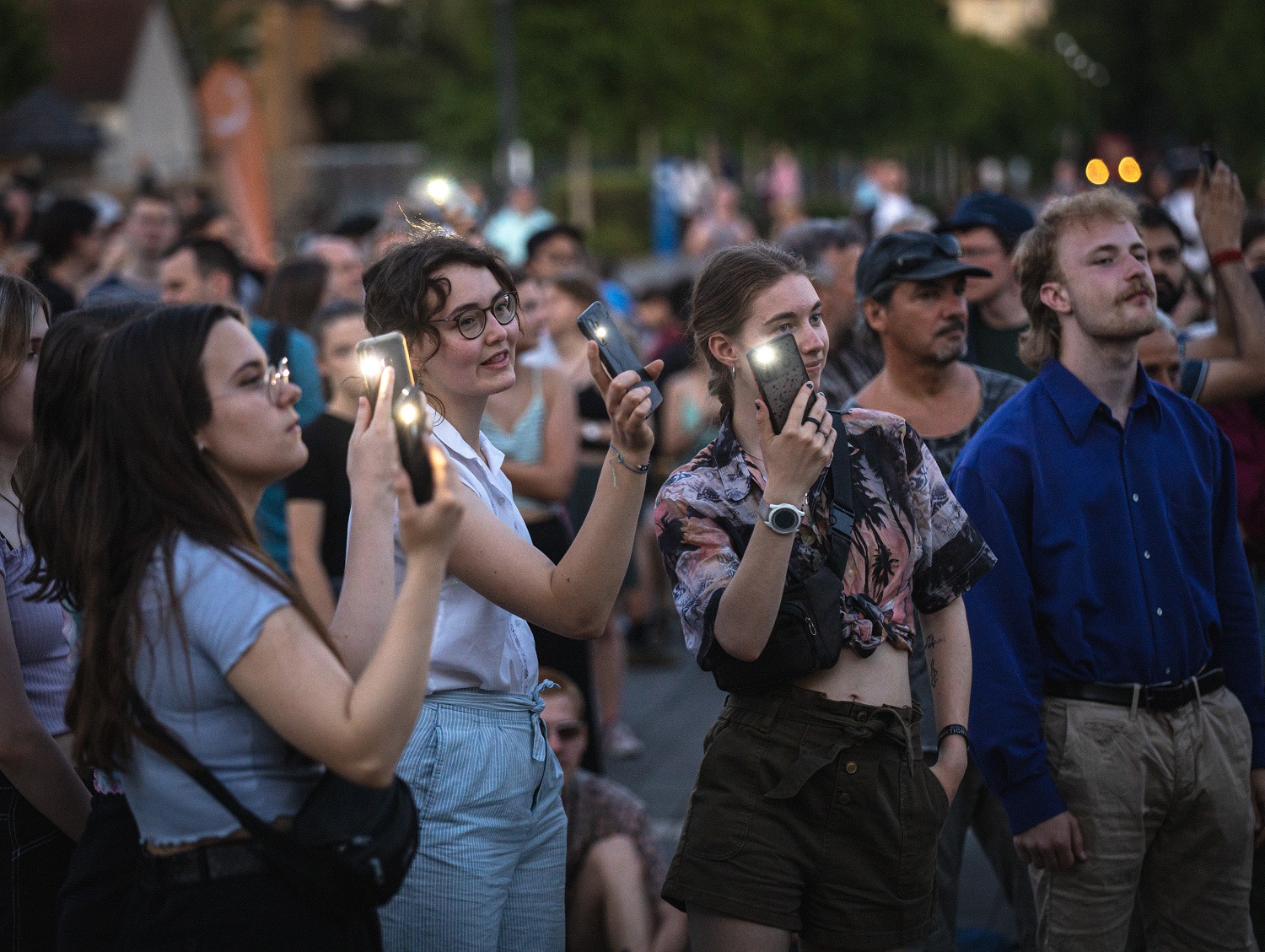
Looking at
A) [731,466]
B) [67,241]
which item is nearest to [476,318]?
[731,466]

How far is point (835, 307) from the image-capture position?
18.7ft

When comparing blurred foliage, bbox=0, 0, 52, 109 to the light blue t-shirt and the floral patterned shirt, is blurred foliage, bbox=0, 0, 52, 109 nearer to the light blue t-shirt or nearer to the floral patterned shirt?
the floral patterned shirt

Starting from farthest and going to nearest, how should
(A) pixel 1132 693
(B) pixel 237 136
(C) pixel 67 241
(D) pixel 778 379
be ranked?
(B) pixel 237 136 < (C) pixel 67 241 < (A) pixel 1132 693 < (D) pixel 778 379

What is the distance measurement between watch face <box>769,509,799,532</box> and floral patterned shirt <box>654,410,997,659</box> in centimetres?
25

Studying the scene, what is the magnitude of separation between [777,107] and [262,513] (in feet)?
120

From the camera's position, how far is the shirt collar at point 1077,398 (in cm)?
363

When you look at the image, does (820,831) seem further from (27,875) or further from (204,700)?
(27,875)

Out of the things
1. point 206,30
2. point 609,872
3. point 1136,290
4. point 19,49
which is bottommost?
point 609,872

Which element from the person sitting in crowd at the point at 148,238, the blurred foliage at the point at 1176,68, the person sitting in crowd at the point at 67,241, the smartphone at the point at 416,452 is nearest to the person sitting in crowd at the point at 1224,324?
the smartphone at the point at 416,452

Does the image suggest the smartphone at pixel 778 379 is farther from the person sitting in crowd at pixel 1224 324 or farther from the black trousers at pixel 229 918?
the person sitting in crowd at pixel 1224 324

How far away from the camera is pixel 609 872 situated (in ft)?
14.8

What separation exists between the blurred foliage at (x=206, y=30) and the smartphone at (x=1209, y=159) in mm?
51727

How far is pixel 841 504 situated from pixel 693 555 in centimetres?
35

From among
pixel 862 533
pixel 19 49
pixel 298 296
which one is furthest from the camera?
pixel 19 49
